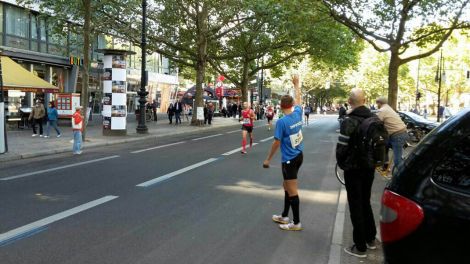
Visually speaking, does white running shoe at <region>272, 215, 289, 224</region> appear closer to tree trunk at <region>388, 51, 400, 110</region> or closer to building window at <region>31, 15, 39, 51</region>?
tree trunk at <region>388, 51, 400, 110</region>

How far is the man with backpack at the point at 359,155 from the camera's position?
520cm

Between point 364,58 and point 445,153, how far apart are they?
8833 cm

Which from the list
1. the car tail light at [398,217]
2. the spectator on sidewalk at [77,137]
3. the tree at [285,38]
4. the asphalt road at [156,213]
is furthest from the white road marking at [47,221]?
the tree at [285,38]

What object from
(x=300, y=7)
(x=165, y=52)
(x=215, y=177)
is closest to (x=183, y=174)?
(x=215, y=177)

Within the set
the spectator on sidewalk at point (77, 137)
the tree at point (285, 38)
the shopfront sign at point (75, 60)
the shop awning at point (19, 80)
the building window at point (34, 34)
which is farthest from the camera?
the shopfront sign at point (75, 60)

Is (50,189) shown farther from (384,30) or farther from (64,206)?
(384,30)

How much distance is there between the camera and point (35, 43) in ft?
92.2

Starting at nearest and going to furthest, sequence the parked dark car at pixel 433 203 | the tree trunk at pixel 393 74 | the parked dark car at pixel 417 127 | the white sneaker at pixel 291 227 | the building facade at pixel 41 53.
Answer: the parked dark car at pixel 433 203, the white sneaker at pixel 291 227, the tree trunk at pixel 393 74, the parked dark car at pixel 417 127, the building facade at pixel 41 53

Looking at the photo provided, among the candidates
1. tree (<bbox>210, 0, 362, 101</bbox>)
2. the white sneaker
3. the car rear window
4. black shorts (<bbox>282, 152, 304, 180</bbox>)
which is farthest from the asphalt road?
tree (<bbox>210, 0, 362, 101</bbox>)

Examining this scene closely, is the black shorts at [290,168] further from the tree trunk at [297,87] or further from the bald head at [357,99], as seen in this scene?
the bald head at [357,99]

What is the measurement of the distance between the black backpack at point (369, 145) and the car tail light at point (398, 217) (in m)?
2.26

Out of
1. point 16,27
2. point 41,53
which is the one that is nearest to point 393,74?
point 41,53

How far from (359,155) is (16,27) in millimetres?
25596

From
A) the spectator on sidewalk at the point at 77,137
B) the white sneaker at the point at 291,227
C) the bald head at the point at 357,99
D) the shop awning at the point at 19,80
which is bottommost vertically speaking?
the white sneaker at the point at 291,227
